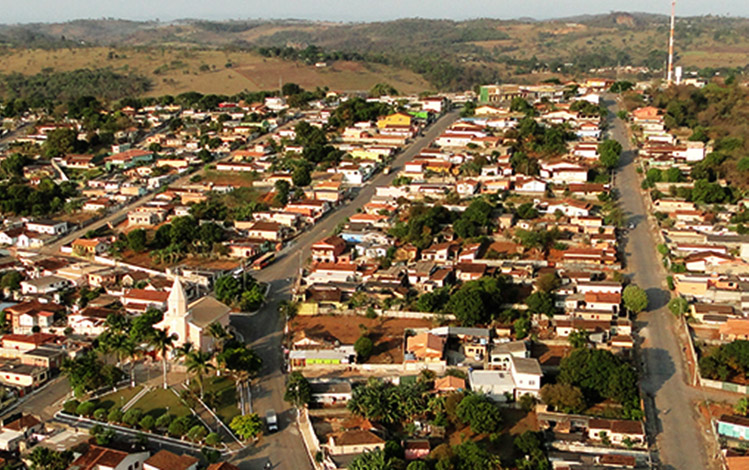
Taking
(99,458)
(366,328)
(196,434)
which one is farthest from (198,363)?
(366,328)

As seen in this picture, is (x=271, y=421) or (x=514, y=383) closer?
(x=271, y=421)

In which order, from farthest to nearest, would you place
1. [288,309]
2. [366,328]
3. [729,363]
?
[288,309] < [366,328] < [729,363]

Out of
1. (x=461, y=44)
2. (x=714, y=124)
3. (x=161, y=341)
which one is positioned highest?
(x=461, y=44)

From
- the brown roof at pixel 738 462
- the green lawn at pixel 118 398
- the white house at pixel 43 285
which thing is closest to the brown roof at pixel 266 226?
the white house at pixel 43 285

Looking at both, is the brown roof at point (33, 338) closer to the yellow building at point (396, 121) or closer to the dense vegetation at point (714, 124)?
the dense vegetation at point (714, 124)

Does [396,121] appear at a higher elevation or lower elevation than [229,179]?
higher

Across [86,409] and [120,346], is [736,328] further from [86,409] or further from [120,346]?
Answer: [86,409]

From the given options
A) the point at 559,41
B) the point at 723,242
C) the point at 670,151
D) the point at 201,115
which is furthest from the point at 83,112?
the point at 559,41

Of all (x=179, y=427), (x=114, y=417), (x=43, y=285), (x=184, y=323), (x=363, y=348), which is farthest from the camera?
(x=43, y=285)
